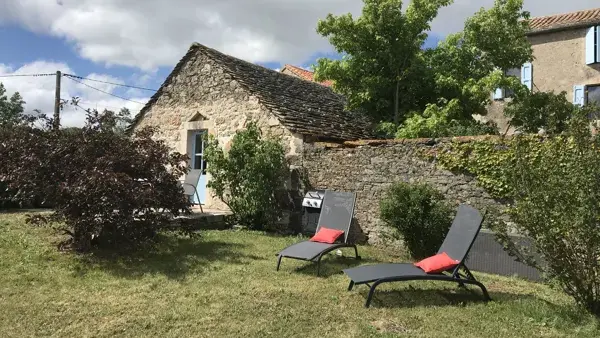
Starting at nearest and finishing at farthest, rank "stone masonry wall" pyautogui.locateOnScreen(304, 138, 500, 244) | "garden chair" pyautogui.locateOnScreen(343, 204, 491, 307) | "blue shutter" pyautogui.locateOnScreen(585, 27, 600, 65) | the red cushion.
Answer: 1. "garden chair" pyautogui.locateOnScreen(343, 204, 491, 307)
2. the red cushion
3. "stone masonry wall" pyautogui.locateOnScreen(304, 138, 500, 244)
4. "blue shutter" pyautogui.locateOnScreen(585, 27, 600, 65)

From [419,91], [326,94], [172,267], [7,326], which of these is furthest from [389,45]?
[7,326]

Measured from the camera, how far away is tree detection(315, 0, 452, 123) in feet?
38.9

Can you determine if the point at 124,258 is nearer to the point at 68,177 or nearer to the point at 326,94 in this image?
the point at 68,177

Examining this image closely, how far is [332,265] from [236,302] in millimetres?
2203

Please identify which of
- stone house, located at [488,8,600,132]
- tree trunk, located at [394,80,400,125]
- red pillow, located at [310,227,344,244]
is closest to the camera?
red pillow, located at [310,227,344,244]

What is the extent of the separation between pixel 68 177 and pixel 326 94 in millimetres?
9565

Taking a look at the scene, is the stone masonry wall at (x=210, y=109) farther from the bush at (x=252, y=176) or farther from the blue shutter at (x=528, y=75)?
the blue shutter at (x=528, y=75)

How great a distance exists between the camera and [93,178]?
240 inches

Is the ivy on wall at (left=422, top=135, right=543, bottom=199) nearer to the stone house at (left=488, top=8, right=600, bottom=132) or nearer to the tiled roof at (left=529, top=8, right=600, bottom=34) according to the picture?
the stone house at (left=488, top=8, right=600, bottom=132)

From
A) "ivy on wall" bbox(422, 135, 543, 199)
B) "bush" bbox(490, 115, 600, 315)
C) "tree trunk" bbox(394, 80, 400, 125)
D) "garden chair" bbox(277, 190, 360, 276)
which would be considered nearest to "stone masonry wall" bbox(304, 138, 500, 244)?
"ivy on wall" bbox(422, 135, 543, 199)

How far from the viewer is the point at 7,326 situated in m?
4.24

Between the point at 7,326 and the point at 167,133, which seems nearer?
the point at 7,326

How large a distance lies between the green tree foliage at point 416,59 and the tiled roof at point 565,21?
20.2 feet

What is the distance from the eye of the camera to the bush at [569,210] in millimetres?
4062
